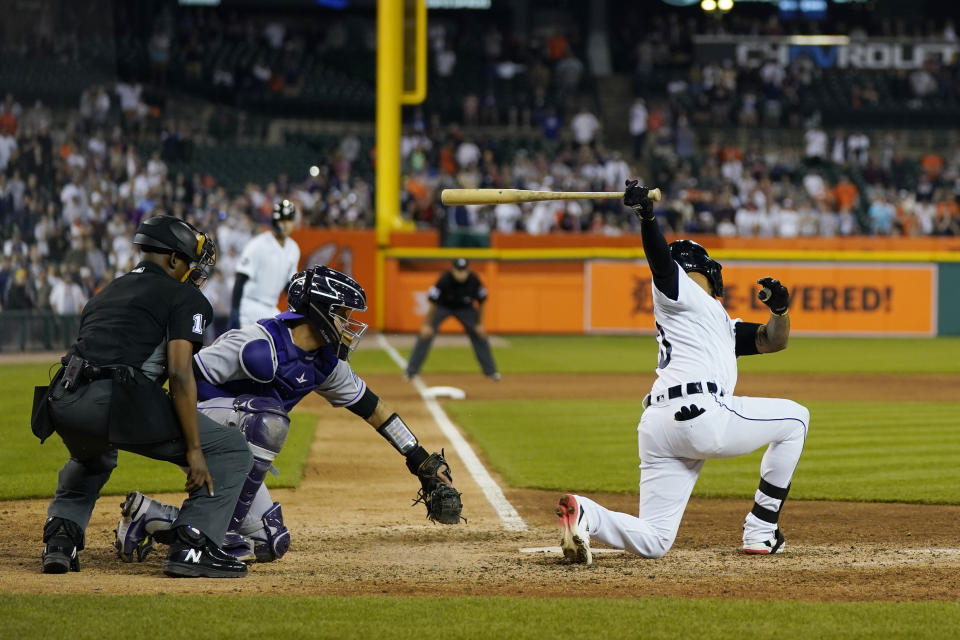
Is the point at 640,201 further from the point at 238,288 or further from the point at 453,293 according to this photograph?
the point at 453,293

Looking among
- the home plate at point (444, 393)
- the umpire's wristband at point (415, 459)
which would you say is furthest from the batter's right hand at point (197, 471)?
the home plate at point (444, 393)

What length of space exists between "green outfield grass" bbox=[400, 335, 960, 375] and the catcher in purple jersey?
12506 millimetres

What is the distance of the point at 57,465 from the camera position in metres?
10.3

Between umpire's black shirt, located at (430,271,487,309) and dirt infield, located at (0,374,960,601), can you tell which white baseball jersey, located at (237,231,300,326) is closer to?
dirt infield, located at (0,374,960,601)

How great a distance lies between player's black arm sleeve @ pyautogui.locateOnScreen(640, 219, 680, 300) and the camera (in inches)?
241

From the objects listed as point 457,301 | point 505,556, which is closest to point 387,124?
point 457,301

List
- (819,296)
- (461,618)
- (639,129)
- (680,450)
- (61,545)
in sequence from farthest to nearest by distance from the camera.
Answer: (639,129) < (819,296) < (680,450) < (61,545) < (461,618)

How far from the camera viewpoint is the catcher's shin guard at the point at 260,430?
633 centimetres

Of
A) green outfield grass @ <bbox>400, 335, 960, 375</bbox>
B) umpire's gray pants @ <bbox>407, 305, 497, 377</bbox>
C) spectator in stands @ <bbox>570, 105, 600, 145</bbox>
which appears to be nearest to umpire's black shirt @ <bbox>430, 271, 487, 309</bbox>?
umpire's gray pants @ <bbox>407, 305, 497, 377</bbox>

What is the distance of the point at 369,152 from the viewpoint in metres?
31.6

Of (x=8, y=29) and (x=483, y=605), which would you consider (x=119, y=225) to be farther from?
(x=483, y=605)

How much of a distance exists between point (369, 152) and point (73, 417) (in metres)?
26.2

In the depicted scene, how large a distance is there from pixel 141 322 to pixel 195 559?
114 cm

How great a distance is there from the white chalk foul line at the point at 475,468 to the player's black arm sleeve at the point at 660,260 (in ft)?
6.71
